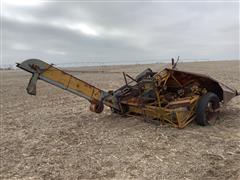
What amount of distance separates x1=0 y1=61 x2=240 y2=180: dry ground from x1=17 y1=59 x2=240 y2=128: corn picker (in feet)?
0.89

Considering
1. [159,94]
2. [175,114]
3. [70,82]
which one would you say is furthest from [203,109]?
[70,82]

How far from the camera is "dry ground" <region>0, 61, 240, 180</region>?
5914 mm

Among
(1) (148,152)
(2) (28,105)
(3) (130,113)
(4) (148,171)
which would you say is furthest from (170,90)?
(2) (28,105)

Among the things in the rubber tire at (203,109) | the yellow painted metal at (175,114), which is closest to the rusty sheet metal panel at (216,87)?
the rubber tire at (203,109)

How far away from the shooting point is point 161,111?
8.23 m

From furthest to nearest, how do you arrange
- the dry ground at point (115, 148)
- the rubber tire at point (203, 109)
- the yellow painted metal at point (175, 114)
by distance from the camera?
the rubber tire at point (203, 109), the yellow painted metal at point (175, 114), the dry ground at point (115, 148)

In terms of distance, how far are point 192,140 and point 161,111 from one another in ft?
3.99

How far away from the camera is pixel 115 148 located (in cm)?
705

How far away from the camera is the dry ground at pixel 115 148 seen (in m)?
5.91

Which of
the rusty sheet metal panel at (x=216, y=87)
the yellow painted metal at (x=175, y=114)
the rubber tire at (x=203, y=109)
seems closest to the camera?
the yellow painted metal at (x=175, y=114)

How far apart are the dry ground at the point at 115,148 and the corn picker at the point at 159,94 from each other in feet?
0.89

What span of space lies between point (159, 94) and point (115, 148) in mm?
2283

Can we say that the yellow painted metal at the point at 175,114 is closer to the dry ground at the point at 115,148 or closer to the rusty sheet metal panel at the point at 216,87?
the dry ground at the point at 115,148

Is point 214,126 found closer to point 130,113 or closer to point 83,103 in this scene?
point 130,113
